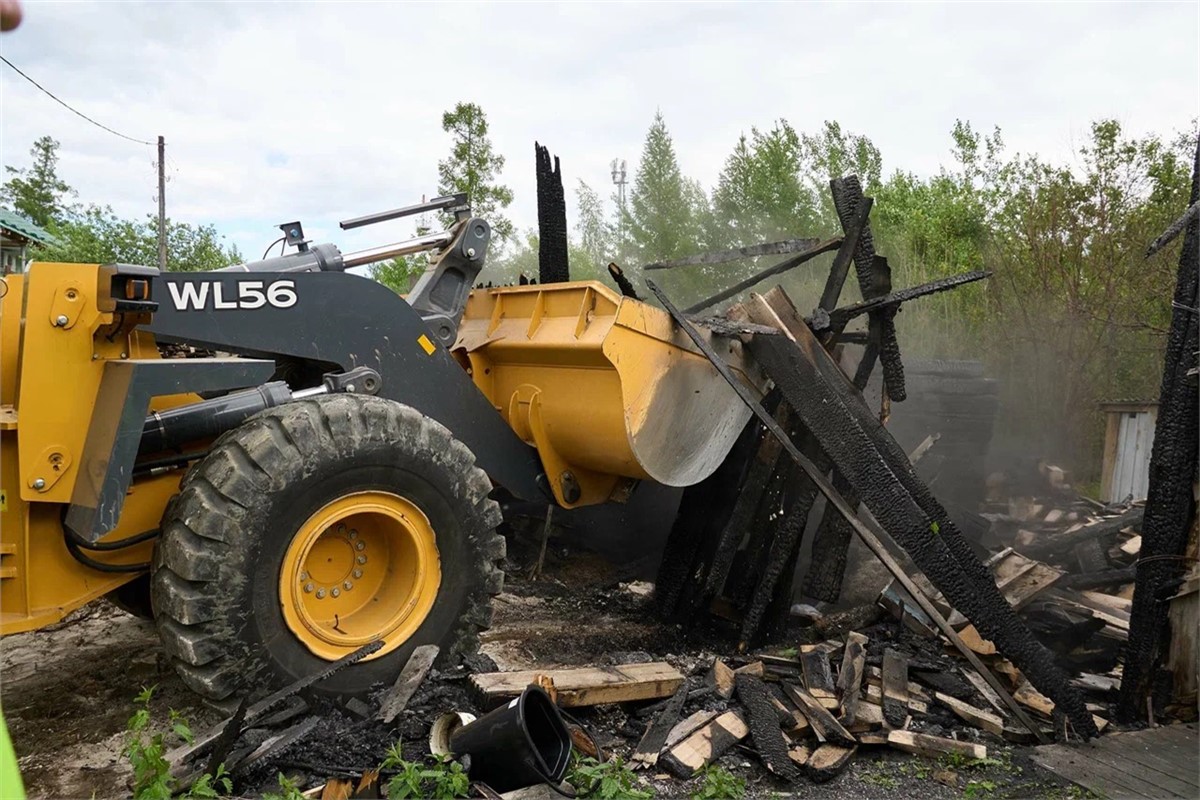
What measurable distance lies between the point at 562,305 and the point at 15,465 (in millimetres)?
2750

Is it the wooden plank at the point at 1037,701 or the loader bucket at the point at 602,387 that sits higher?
the loader bucket at the point at 602,387

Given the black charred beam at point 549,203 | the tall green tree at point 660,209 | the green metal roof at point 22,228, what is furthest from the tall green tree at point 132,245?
the black charred beam at point 549,203

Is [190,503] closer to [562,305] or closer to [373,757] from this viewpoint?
[373,757]

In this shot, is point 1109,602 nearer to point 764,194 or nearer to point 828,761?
point 828,761

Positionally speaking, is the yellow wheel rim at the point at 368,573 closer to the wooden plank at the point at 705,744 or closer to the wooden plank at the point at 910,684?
the wooden plank at the point at 705,744

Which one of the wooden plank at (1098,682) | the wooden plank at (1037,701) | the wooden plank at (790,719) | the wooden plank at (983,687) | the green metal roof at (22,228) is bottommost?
the wooden plank at (1098,682)

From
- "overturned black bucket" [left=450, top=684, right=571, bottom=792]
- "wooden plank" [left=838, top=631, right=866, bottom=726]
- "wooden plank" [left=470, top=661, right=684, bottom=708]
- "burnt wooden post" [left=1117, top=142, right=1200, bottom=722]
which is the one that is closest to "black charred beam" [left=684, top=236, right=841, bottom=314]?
"burnt wooden post" [left=1117, top=142, right=1200, bottom=722]

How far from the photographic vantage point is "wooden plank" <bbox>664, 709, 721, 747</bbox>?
12.8 feet

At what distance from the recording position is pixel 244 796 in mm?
3250

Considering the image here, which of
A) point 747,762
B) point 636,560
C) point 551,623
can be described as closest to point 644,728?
point 747,762

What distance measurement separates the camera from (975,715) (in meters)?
4.39

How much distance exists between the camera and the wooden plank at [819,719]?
4.02m

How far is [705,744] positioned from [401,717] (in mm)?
1249

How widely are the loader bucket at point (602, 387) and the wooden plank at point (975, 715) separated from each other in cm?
168
